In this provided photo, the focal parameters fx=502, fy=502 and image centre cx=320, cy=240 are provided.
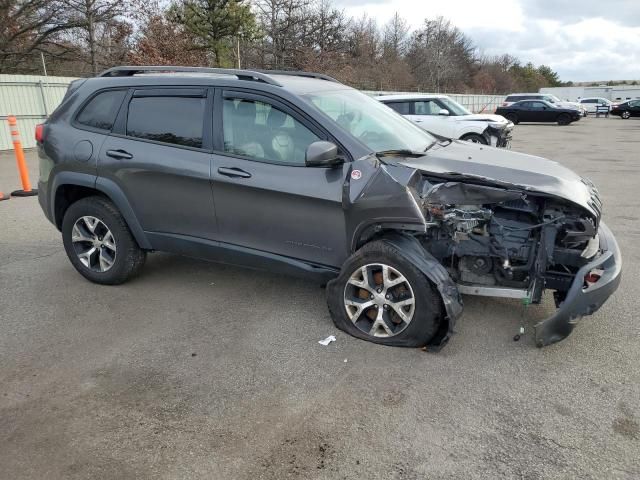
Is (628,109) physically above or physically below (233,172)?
below

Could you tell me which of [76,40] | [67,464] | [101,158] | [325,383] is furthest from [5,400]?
[76,40]

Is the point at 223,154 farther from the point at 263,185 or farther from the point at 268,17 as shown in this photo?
the point at 268,17

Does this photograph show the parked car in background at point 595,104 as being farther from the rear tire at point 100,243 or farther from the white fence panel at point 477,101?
the rear tire at point 100,243

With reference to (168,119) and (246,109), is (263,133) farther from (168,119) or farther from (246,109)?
(168,119)

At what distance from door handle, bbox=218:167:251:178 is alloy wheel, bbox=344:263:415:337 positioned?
45.4 inches

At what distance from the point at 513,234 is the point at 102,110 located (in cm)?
369

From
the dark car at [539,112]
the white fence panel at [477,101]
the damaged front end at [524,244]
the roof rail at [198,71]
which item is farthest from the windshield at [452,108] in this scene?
the white fence panel at [477,101]

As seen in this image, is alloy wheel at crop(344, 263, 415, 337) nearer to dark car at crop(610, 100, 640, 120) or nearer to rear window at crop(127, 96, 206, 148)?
rear window at crop(127, 96, 206, 148)

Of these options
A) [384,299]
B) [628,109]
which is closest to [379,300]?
[384,299]

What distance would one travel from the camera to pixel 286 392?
3.11 m

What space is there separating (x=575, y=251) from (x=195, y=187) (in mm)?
2904

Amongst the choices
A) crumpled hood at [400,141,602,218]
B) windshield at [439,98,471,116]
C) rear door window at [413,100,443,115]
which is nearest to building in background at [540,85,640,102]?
windshield at [439,98,471,116]

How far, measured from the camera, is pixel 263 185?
3.84 meters

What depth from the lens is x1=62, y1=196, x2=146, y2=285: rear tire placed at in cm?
458
